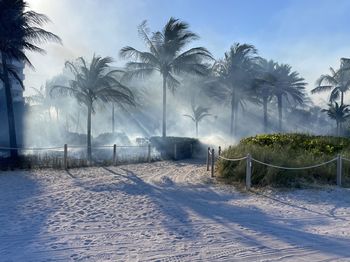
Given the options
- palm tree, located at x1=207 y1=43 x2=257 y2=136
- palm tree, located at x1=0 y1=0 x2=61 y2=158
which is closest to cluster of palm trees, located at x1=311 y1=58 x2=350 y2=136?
palm tree, located at x1=207 y1=43 x2=257 y2=136

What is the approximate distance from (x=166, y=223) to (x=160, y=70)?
20.8 meters

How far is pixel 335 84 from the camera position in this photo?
131 feet

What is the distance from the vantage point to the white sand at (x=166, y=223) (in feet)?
17.5

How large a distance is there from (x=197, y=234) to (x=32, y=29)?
1594cm

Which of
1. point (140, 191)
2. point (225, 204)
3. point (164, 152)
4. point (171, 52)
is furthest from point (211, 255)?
point (171, 52)

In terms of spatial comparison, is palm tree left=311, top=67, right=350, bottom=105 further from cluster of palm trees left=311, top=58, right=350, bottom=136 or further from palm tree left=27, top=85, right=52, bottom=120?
palm tree left=27, top=85, right=52, bottom=120

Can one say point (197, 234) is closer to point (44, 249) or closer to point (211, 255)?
point (211, 255)

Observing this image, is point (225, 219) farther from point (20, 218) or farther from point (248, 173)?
point (248, 173)

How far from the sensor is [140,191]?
10586mm

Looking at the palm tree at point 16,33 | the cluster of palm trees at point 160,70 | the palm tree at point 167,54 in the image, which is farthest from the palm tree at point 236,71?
the palm tree at point 16,33

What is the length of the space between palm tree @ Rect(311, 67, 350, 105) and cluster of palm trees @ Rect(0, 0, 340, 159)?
11 cm

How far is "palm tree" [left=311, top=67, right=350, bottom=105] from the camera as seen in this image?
126ft

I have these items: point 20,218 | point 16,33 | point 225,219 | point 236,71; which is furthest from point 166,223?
point 236,71

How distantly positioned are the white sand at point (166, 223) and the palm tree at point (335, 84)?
30671mm
